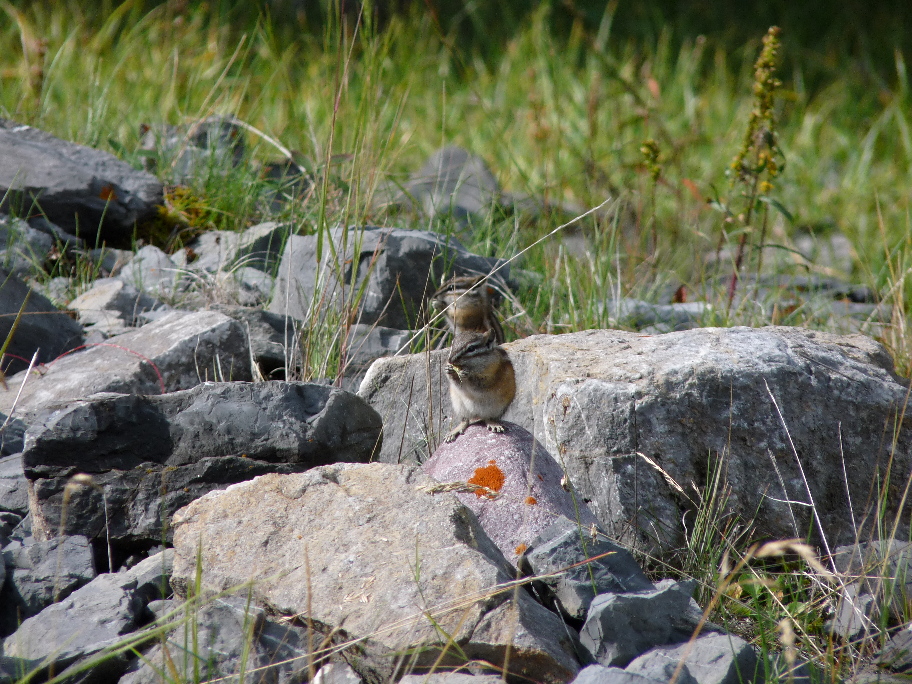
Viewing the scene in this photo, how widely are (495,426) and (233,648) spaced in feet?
4.67

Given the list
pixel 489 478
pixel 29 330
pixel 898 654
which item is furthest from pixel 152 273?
pixel 898 654

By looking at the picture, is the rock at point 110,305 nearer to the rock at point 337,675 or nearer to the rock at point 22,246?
the rock at point 22,246

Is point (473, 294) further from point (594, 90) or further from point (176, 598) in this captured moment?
point (594, 90)

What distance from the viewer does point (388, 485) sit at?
277 centimetres

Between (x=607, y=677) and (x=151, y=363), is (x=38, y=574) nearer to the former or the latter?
(x=151, y=363)

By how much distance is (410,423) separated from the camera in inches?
150

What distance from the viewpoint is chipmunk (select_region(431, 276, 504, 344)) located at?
3.91m

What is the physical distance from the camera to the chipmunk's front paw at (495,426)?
3.35m

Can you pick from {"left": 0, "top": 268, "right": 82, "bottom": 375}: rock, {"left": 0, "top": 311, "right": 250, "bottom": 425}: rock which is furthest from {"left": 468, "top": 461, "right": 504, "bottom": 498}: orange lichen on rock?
{"left": 0, "top": 268, "right": 82, "bottom": 375}: rock

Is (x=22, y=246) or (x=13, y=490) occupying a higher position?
(x=22, y=246)

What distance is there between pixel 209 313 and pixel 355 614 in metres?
2.28

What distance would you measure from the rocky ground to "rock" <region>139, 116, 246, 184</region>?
1119 millimetres

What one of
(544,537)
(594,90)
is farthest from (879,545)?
(594,90)

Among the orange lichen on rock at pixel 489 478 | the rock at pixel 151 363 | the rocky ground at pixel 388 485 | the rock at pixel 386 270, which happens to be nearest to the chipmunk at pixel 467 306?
the rocky ground at pixel 388 485
